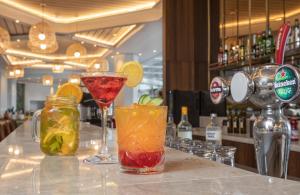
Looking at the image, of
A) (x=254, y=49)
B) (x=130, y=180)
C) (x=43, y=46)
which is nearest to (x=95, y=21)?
(x=43, y=46)

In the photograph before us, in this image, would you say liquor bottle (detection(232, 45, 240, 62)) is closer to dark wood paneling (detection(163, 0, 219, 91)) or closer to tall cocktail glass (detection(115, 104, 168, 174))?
dark wood paneling (detection(163, 0, 219, 91))

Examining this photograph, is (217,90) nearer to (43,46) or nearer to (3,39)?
(3,39)

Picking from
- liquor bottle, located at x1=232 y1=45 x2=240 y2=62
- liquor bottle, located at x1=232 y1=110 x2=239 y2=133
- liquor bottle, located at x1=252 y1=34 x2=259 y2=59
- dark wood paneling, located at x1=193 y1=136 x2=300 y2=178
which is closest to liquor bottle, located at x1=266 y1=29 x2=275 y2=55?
liquor bottle, located at x1=252 y1=34 x2=259 y2=59

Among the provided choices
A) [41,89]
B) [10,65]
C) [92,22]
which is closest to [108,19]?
[92,22]

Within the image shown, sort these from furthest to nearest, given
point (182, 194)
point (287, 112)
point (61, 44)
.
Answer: point (61, 44) < point (287, 112) < point (182, 194)

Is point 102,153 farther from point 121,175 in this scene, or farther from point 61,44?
point 61,44

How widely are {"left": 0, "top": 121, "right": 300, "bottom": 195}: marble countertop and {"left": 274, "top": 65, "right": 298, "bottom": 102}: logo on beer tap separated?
7.2 inches

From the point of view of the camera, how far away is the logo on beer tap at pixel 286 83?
79 centimetres

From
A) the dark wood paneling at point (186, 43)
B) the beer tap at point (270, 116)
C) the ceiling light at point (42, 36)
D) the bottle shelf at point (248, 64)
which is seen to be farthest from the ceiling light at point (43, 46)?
the beer tap at point (270, 116)

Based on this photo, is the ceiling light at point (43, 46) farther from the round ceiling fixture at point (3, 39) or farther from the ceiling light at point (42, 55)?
the ceiling light at point (42, 55)

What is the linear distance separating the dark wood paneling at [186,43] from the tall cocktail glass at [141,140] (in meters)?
4.56

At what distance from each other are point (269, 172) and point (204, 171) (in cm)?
18

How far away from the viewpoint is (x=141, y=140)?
80 cm

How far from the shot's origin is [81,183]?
26.5 inches
